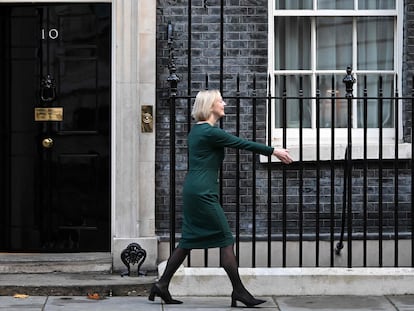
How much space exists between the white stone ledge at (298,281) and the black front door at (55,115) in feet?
4.45

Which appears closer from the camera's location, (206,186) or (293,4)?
(206,186)

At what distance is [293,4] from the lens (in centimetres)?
895

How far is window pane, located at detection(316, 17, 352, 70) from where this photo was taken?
9016mm

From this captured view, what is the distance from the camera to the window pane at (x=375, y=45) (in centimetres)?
903

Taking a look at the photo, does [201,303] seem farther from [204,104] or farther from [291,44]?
[291,44]

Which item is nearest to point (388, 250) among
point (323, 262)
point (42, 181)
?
point (323, 262)

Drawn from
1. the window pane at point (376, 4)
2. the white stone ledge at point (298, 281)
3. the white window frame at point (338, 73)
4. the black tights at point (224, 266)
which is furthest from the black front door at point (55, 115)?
the window pane at point (376, 4)

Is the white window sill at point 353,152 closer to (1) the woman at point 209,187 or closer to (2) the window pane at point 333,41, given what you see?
(2) the window pane at point 333,41

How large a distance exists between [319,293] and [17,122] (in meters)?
3.11

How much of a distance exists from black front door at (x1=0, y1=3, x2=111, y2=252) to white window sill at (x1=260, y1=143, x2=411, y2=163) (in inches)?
62.1

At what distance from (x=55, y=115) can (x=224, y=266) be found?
245 centimetres

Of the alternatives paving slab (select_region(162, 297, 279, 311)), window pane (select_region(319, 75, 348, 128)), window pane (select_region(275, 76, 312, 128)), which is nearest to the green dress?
paving slab (select_region(162, 297, 279, 311))

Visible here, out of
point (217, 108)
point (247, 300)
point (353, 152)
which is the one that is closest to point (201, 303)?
point (247, 300)

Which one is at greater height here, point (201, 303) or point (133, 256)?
point (133, 256)
